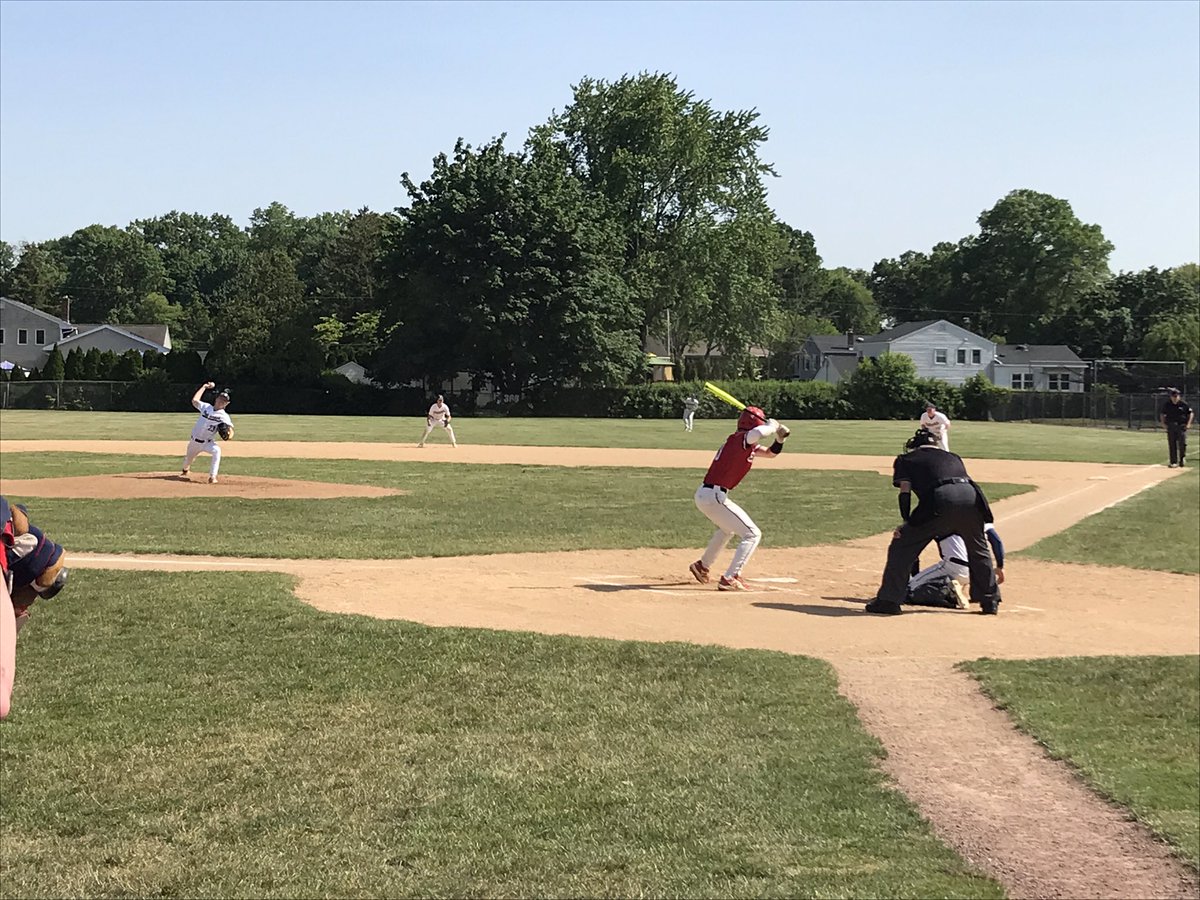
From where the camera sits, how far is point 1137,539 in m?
18.7

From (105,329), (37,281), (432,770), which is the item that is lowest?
(432,770)

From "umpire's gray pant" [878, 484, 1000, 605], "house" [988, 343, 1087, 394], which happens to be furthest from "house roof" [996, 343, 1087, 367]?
"umpire's gray pant" [878, 484, 1000, 605]

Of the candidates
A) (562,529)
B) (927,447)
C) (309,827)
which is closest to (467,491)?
(562,529)

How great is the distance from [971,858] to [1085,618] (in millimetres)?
6894

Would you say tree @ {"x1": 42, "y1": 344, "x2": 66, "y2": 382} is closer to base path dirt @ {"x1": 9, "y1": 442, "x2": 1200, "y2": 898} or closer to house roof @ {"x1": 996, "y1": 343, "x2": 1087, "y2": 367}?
base path dirt @ {"x1": 9, "y1": 442, "x2": 1200, "y2": 898}

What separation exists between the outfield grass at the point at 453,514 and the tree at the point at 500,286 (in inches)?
1545

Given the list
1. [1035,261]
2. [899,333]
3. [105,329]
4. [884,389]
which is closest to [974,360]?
[899,333]

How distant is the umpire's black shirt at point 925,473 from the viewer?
1202 centimetres

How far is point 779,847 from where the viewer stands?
258 inches

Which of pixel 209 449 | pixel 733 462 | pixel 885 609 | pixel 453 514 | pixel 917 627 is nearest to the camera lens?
pixel 917 627

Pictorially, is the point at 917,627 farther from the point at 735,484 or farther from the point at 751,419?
the point at 751,419

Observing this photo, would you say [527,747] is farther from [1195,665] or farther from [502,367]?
[502,367]

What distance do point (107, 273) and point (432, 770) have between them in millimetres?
138249

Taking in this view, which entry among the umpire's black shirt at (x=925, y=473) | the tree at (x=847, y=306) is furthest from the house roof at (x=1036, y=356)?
the umpire's black shirt at (x=925, y=473)
